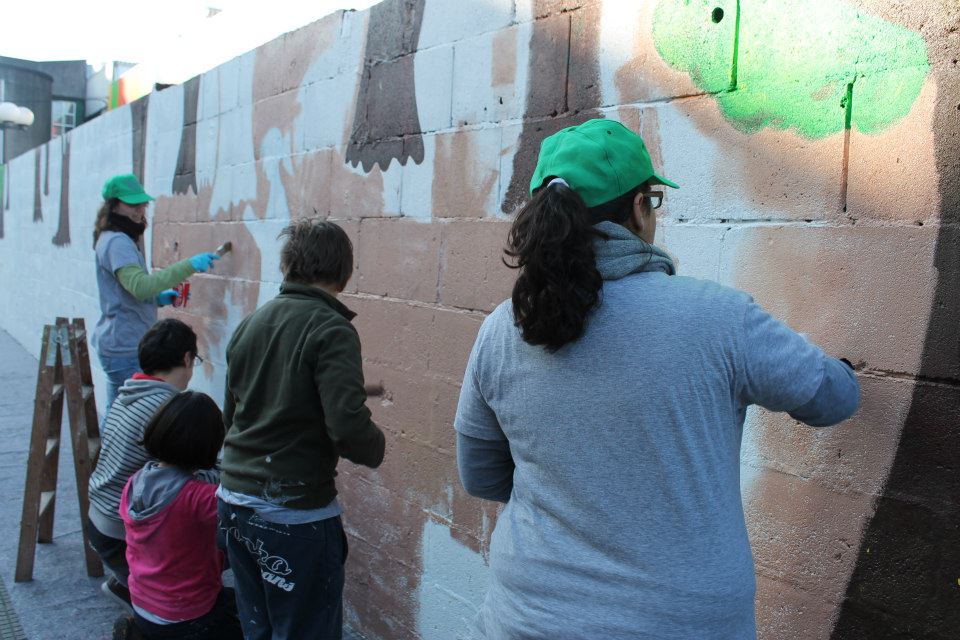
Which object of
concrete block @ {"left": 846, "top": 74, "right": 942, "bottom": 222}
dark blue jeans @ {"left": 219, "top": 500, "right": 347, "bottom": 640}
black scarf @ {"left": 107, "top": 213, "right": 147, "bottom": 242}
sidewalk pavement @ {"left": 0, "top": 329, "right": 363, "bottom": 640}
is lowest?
sidewalk pavement @ {"left": 0, "top": 329, "right": 363, "bottom": 640}

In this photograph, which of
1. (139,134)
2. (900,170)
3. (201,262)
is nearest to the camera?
(900,170)

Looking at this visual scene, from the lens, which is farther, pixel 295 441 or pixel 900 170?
pixel 295 441

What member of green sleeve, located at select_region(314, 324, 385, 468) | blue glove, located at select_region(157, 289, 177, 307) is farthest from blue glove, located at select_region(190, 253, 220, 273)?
green sleeve, located at select_region(314, 324, 385, 468)

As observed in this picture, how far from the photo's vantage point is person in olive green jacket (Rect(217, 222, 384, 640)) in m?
2.41

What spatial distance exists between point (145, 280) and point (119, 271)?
0.19m

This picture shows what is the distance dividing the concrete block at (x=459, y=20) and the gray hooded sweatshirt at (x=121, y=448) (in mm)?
1768

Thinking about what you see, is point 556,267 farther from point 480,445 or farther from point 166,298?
point 166,298

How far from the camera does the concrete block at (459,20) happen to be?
295 cm

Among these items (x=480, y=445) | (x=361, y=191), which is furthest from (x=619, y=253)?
(x=361, y=191)

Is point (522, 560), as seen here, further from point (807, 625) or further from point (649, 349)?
point (807, 625)

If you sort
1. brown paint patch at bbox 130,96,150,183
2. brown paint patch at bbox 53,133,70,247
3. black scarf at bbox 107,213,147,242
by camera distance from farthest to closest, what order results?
1. brown paint patch at bbox 53,133,70,247
2. brown paint patch at bbox 130,96,150,183
3. black scarf at bbox 107,213,147,242

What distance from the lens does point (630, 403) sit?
4.62 ft

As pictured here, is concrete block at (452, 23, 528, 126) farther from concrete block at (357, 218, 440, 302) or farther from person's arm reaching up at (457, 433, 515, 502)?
person's arm reaching up at (457, 433, 515, 502)

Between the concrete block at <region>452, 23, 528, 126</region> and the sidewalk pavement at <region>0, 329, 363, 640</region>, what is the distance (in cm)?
230
